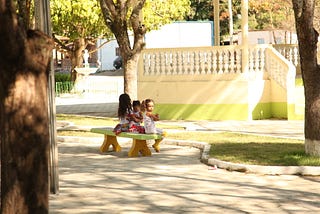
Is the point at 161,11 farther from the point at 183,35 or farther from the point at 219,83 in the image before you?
the point at 219,83

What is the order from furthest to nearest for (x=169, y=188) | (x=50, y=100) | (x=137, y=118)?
(x=137, y=118)
(x=169, y=188)
(x=50, y=100)

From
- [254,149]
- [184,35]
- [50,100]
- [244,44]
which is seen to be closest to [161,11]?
[184,35]

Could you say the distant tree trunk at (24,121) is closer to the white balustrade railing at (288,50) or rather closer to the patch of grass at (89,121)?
the patch of grass at (89,121)

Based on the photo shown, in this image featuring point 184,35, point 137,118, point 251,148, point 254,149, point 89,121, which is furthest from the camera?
point 184,35

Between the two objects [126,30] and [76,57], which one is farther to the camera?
[76,57]

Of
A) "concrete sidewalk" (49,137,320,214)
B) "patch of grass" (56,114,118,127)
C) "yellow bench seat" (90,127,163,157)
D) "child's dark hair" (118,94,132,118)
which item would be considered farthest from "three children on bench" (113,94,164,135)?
"patch of grass" (56,114,118,127)

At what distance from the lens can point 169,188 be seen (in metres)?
11.1

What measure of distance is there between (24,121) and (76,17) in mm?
31906

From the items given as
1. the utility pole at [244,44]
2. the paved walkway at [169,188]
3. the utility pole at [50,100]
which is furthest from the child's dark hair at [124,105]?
the utility pole at [244,44]

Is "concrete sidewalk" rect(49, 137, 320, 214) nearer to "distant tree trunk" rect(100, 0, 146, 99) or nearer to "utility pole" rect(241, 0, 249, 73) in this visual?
"distant tree trunk" rect(100, 0, 146, 99)

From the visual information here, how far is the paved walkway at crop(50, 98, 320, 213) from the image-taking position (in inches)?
376

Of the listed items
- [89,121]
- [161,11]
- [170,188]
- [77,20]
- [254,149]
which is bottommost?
[170,188]

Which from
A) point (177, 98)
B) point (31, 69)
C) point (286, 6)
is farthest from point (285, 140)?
point (286, 6)

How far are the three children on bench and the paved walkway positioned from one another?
518 mm
